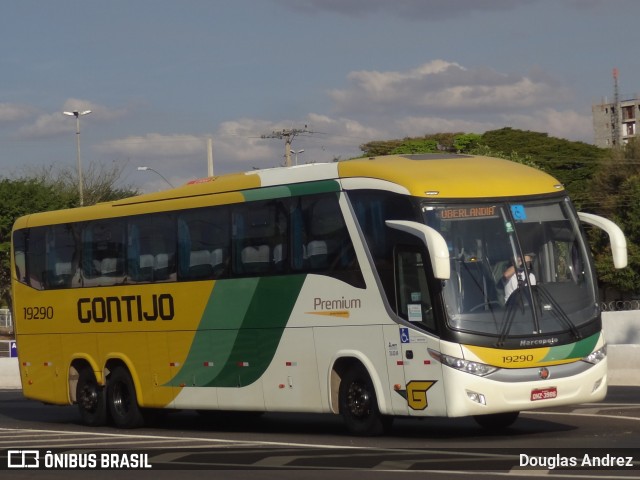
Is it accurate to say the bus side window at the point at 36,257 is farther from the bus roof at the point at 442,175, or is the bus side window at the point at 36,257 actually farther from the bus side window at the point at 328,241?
the bus side window at the point at 328,241

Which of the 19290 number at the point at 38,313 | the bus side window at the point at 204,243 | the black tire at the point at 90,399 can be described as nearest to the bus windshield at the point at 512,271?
the bus side window at the point at 204,243

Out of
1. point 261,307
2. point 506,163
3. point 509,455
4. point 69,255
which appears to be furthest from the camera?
point 69,255

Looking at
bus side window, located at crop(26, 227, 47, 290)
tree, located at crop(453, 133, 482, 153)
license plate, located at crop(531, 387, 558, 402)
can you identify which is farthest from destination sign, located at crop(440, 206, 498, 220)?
tree, located at crop(453, 133, 482, 153)

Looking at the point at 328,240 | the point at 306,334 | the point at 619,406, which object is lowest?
the point at 619,406

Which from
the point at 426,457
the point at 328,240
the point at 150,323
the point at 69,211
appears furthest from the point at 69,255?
the point at 426,457

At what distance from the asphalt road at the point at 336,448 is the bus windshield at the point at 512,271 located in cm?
141

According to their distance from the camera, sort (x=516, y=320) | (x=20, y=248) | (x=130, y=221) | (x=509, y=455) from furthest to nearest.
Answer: (x=20, y=248), (x=130, y=221), (x=516, y=320), (x=509, y=455)

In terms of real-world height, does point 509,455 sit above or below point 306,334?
below

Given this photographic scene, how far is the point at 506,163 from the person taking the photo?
17094 mm

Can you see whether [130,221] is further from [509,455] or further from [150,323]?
[509,455]

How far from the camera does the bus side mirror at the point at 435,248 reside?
1479cm

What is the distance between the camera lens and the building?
541 ft

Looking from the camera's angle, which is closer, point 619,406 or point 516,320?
point 516,320

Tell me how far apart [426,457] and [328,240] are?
447 centimetres
